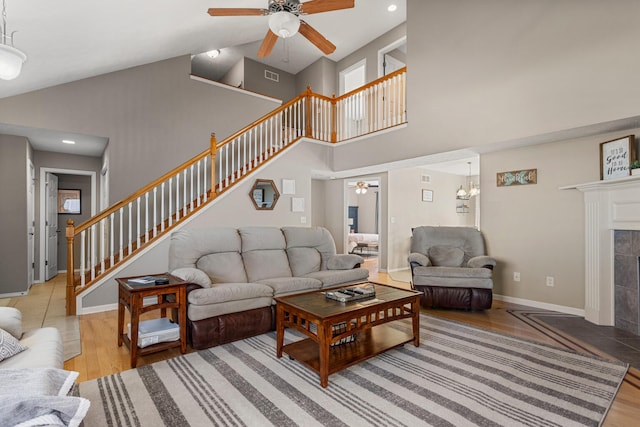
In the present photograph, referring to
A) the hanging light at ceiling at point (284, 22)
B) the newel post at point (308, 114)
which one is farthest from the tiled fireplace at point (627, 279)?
the newel post at point (308, 114)

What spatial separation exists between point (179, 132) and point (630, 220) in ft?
21.2

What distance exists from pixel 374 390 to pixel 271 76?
Answer: 759cm

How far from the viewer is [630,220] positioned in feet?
10.7

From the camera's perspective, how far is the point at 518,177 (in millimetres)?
4379

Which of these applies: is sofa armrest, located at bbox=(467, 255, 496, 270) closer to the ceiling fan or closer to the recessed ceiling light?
the ceiling fan

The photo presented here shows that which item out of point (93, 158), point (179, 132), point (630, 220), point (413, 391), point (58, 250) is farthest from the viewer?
point (58, 250)

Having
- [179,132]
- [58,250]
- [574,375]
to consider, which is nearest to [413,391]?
[574,375]

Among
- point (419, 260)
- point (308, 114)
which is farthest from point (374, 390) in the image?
point (308, 114)

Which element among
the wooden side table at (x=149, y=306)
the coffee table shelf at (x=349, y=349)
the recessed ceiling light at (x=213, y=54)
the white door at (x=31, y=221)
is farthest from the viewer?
the recessed ceiling light at (x=213, y=54)

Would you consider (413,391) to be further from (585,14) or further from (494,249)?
(585,14)

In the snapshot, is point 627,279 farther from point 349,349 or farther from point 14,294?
point 14,294

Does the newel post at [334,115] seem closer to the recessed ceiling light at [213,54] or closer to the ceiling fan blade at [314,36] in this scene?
the ceiling fan blade at [314,36]

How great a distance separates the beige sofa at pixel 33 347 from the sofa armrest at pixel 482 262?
4.28 meters

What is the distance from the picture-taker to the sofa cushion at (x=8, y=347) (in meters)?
1.57
